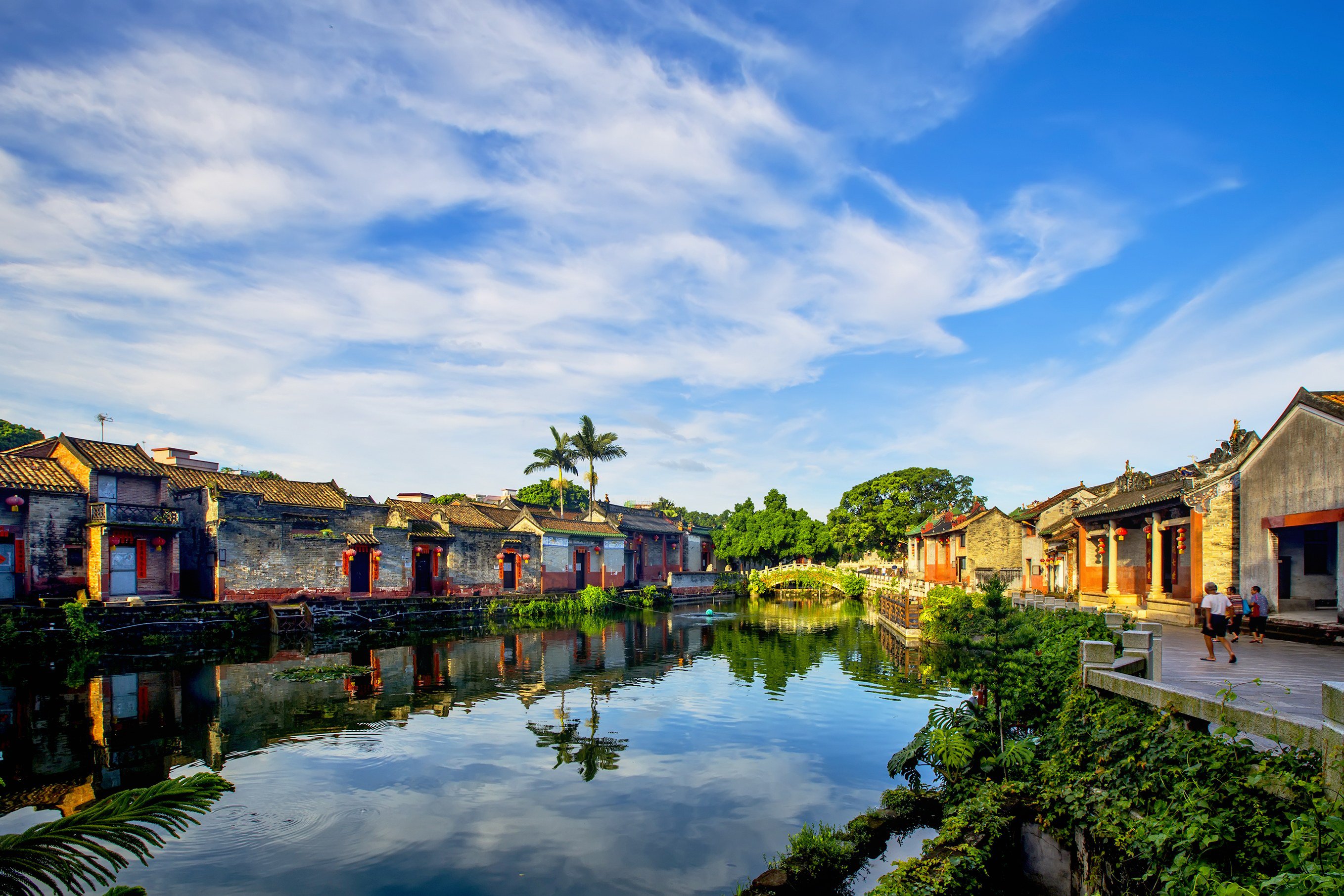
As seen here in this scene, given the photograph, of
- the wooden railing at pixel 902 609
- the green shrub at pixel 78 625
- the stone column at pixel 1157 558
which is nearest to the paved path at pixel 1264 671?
the stone column at pixel 1157 558

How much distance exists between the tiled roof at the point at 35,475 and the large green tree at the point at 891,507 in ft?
177

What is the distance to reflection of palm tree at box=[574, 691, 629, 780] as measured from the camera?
14.4 m

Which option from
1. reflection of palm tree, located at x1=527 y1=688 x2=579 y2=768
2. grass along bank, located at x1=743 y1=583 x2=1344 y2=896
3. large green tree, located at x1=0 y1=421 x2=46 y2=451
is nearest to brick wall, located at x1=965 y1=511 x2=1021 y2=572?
grass along bank, located at x1=743 y1=583 x2=1344 y2=896

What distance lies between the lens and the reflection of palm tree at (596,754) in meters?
14.4

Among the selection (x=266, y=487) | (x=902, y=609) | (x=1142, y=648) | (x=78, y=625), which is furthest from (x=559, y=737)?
(x=266, y=487)

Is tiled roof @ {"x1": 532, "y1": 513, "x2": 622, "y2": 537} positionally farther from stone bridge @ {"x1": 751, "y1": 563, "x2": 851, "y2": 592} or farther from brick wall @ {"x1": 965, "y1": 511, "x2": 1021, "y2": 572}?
brick wall @ {"x1": 965, "y1": 511, "x2": 1021, "y2": 572}

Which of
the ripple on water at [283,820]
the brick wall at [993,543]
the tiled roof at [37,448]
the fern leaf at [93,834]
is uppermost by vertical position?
the tiled roof at [37,448]

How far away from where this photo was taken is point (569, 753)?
1535cm

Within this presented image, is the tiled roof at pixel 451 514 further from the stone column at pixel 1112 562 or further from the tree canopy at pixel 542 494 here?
the stone column at pixel 1112 562

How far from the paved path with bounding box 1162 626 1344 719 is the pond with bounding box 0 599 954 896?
534cm

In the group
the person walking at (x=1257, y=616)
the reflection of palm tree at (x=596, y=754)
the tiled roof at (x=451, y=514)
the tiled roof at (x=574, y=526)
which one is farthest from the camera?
the tiled roof at (x=574, y=526)

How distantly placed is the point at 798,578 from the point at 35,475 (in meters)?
50.0

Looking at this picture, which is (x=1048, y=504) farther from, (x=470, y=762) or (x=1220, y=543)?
(x=470, y=762)

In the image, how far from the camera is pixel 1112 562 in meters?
25.8
